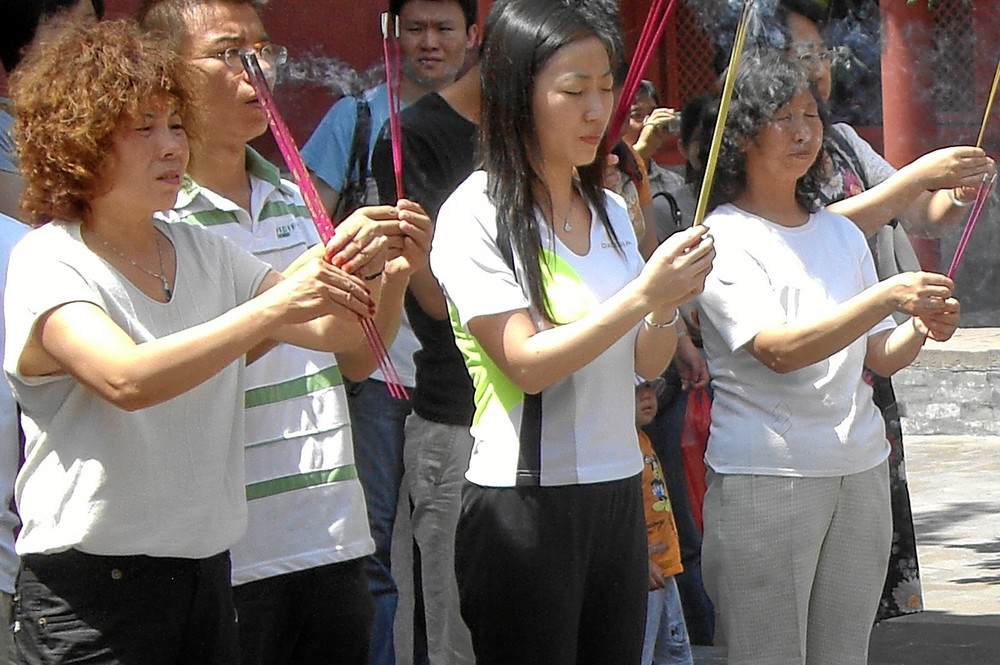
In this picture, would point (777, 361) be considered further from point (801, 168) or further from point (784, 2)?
point (784, 2)

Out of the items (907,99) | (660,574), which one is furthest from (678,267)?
(907,99)

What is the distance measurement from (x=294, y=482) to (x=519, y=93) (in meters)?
0.77

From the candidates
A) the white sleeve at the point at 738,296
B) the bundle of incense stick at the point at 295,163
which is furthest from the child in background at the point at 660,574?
the bundle of incense stick at the point at 295,163

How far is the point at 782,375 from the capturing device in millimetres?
3361

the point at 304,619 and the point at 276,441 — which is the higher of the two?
the point at 276,441

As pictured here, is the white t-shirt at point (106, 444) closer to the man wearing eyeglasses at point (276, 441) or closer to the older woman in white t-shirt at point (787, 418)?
the man wearing eyeglasses at point (276, 441)

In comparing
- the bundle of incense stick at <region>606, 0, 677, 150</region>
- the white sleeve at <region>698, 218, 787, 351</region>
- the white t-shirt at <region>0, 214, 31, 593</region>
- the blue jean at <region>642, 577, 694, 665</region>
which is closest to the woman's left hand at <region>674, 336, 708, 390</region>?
the blue jean at <region>642, 577, 694, 665</region>

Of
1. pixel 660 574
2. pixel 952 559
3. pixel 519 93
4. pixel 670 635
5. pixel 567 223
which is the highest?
pixel 519 93

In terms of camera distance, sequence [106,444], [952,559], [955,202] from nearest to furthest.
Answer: [106,444] → [955,202] → [952,559]

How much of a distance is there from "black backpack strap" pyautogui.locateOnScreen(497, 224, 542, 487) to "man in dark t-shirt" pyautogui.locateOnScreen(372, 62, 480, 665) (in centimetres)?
51

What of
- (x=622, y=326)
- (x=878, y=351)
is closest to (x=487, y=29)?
(x=622, y=326)

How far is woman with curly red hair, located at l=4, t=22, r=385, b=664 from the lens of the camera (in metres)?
2.36

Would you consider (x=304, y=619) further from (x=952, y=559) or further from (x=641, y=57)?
(x=952, y=559)

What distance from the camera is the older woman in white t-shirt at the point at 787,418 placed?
3.33 meters
